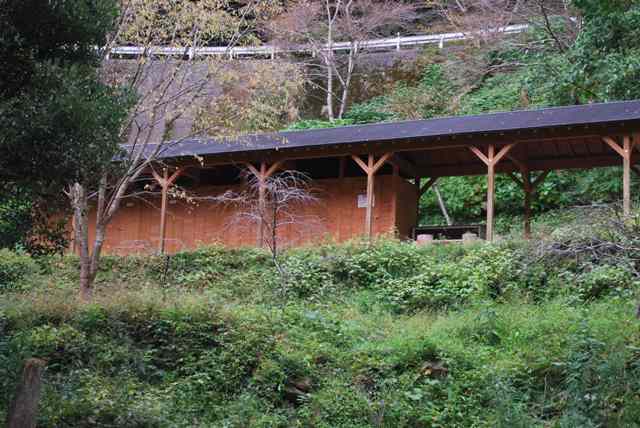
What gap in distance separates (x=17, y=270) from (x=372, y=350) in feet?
36.3

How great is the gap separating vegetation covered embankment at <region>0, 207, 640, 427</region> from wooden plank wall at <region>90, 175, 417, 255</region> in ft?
16.9

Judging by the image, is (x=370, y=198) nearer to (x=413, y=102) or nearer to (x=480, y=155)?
(x=480, y=155)

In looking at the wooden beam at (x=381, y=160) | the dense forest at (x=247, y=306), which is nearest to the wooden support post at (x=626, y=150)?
the dense forest at (x=247, y=306)

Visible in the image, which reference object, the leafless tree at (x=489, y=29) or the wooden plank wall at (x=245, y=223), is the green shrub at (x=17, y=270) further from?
the leafless tree at (x=489, y=29)

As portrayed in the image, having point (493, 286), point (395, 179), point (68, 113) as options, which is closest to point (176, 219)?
point (395, 179)

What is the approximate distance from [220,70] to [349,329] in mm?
6968

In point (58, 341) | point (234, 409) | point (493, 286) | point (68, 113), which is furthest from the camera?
point (493, 286)

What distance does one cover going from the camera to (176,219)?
2331 centimetres

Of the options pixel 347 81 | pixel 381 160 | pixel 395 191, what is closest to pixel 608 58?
pixel 395 191

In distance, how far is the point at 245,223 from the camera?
2225 cm

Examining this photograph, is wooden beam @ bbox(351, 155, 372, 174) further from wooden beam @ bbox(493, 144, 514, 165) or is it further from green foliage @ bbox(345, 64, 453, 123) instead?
green foliage @ bbox(345, 64, 453, 123)

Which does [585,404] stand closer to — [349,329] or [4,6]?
[349,329]

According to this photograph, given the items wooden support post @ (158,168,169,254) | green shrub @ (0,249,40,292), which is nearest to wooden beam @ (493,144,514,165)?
wooden support post @ (158,168,169,254)

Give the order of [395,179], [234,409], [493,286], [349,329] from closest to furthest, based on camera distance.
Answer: [234,409] < [349,329] < [493,286] < [395,179]
